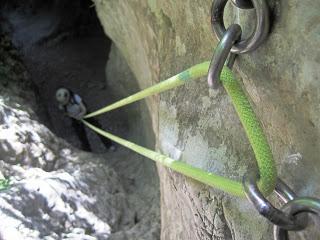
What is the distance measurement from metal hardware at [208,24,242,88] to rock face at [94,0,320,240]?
0.16 metres

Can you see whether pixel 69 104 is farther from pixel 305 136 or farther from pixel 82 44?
pixel 305 136

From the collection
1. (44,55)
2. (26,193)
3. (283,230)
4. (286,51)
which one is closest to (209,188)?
(286,51)

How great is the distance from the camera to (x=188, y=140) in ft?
6.63

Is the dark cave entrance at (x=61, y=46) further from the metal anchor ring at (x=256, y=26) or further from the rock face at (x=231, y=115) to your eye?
the metal anchor ring at (x=256, y=26)

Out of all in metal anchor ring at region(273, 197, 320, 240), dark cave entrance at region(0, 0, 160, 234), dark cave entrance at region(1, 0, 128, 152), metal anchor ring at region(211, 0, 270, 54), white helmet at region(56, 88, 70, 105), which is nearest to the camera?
metal anchor ring at region(273, 197, 320, 240)

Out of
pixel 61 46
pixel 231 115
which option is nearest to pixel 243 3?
pixel 231 115

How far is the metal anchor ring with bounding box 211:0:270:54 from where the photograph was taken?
41.8 inches

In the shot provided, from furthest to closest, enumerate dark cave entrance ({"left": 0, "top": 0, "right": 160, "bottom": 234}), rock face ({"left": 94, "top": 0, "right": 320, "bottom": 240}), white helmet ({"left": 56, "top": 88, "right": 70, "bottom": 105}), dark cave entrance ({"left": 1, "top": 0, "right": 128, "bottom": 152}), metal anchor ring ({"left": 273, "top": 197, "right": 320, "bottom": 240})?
dark cave entrance ({"left": 1, "top": 0, "right": 128, "bottom": 152}) → dark cave entrance ({"left": 0, "top": 0, "right": 160, "bottom": 234}) → white helmet ({"left": 56, "top": 88, "right": 70, "bottom": 105}) → rock face ({"left": 94, "top": 0, "right": 320, "bottom": 240}) → metal anchor ring ({"left": 273, "top": 197, "right": 320, "bottom": 240})

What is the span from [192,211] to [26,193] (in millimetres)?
1534

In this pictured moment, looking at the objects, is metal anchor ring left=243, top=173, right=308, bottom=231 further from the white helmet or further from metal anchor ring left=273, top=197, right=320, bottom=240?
the white helmet

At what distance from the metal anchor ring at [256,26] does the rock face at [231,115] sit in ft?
0.32

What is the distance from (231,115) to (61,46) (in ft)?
26.7

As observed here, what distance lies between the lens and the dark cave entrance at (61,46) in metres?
8.44

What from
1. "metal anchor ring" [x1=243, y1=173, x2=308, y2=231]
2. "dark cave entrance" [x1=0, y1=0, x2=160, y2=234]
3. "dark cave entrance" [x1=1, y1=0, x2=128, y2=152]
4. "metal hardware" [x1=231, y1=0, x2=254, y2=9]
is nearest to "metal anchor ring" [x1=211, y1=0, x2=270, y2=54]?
"metal hardware" [x1=231, y1=0, x2=254, y2=9]
